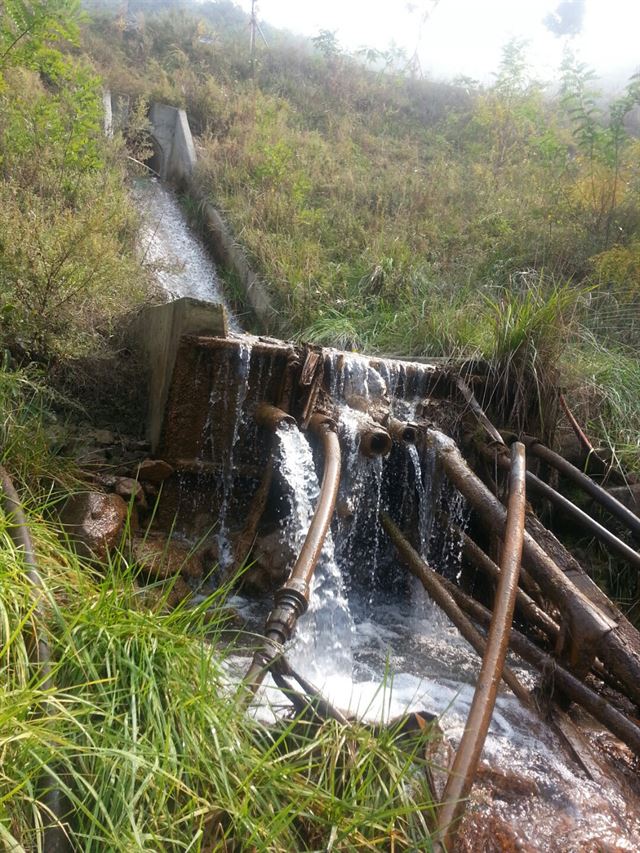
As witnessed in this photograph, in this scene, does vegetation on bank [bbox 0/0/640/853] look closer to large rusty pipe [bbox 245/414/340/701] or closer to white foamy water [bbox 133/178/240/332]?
large rusty pipe [bbox 245/414/340/701]

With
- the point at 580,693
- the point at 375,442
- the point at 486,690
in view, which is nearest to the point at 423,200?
the point at 375,442

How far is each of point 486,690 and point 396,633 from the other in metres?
2.05

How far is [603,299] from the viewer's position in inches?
260

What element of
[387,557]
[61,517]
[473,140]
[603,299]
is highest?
[473,140]

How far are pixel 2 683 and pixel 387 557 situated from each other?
10.1 ft

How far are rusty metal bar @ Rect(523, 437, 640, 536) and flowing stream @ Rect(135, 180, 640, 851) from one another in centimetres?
68

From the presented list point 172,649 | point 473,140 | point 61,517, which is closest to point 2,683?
point 172,649

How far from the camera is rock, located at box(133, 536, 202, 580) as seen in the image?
336 cm

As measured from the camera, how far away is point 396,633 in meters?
3.98

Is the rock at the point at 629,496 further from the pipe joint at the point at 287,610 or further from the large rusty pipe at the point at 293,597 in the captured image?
the pipe joint at the point at 287,610

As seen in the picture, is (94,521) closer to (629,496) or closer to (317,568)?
(317,568)

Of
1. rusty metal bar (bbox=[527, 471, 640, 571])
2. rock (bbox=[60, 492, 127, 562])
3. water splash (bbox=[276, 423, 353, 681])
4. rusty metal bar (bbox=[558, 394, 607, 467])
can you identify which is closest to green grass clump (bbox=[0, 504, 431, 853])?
rock (bbox=[60, 492, 127, 562])

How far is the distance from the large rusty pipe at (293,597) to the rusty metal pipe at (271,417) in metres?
0.81

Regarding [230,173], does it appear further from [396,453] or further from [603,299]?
[396,453]
